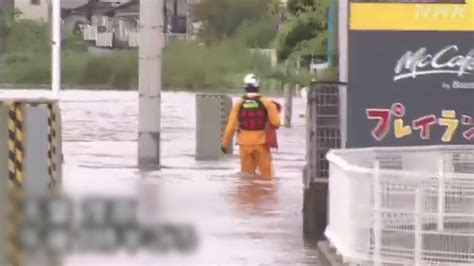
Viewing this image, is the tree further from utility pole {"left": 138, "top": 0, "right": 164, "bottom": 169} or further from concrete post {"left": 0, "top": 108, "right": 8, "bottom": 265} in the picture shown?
concrete post {"left": 0, "top": 108, "right": 8, "bottom": 265}

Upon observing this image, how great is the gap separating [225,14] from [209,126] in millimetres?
3671

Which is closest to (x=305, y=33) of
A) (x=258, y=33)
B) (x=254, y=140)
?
(x=258, y=33)

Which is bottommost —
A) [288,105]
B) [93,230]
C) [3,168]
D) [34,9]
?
[93,230]

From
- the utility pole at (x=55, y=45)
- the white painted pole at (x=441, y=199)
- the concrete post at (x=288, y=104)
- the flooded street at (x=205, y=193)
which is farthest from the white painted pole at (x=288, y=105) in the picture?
the white painted pole at (x=441, y=199)

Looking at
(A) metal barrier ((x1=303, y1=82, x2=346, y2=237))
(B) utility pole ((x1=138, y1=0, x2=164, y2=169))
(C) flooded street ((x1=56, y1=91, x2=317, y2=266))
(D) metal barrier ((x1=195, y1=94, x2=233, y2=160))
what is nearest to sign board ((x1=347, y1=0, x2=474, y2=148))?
(A) metal barrier ((x1=303, y1=82, x2=346, y2=237))

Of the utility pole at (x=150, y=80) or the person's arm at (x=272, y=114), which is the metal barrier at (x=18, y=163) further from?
the utility pole at (x=150, y=80)

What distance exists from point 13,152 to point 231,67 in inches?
593

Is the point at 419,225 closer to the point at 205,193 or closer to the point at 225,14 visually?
the point at 205,193

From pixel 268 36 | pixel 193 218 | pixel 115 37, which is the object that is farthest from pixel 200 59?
pixel 193 218

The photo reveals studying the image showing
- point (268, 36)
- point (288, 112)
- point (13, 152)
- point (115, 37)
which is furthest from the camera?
point (288, 112)

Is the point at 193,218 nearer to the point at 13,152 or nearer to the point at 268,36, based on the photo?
the point at 13,152

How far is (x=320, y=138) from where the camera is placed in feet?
43.6

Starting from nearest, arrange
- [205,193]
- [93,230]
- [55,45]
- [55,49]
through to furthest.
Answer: [93,230] < [205,193] < [55,49] < [55,45]

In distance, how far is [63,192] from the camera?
1115 cm
